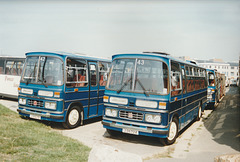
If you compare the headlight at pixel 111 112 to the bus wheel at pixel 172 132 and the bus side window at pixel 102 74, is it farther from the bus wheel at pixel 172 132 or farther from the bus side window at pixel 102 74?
the bus side window at pixel 102 74

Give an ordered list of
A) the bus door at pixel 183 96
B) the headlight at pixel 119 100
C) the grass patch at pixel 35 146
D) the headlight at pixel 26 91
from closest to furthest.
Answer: the grass patch at pixel 35 146 < the headlight at pixel 119 100 < the bus door at pixel 183 96 < the headlight at pixel 26 91

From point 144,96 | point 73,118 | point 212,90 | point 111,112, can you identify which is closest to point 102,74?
point 73,118

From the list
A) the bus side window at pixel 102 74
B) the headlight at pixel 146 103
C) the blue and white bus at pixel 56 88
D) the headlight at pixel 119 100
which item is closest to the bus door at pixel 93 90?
the blue and white bus at pixel 56 88

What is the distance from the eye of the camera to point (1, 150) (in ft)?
18.4

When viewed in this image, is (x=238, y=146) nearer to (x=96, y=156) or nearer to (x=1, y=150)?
(x=96, y=156)

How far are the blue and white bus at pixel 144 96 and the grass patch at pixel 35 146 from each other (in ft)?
5.07

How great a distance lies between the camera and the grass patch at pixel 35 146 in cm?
549

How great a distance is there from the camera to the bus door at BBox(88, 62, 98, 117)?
1028cm

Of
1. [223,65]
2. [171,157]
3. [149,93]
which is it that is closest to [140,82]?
[149,93]

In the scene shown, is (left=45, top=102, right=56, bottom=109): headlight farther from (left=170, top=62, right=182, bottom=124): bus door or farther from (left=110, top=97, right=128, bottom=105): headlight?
(left=170, top=62, right=182, bottom=124): bus door

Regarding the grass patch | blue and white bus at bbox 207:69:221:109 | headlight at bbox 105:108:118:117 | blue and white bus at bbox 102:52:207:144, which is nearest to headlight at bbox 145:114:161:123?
blue and white bus at bbox 102:52:207:144

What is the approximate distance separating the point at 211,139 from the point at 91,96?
4.82 metres

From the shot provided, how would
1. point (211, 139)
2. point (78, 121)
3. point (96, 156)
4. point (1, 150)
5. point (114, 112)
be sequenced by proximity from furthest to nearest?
1. point (78, 121)
2. point (211, 139)
3. point (114, 112)
4. point (1, 150)
5. point (96, 156)

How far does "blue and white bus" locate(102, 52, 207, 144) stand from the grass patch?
1.55 meters
